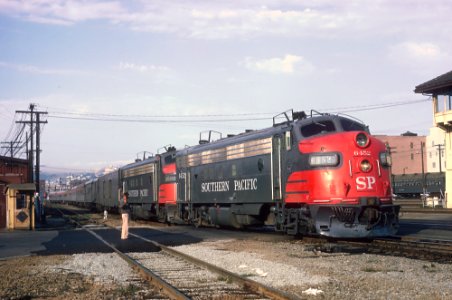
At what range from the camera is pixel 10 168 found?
45312mm

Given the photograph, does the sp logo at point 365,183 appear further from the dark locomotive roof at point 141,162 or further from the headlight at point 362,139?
the dark locomotive roof at point 141,162

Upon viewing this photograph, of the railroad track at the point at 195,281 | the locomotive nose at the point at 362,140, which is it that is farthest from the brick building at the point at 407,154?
the railroad track at the point at 195,281

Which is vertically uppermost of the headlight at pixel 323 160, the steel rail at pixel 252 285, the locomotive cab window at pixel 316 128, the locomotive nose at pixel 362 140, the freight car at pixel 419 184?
the locomotive cab window at pixel 316 128

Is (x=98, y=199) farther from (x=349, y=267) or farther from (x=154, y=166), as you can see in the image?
(x=349, y=267)

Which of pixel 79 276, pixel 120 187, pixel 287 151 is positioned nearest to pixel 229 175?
pixel 287 151

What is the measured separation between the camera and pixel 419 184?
217ft

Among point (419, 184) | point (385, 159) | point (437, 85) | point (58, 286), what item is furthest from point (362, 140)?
point (419, 184)

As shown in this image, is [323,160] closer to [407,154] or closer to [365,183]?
[365,183]

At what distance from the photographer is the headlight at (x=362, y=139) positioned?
14.3 metres

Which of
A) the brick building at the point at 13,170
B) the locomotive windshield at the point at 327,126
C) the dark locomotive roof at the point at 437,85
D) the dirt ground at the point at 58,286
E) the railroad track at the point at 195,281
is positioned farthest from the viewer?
the brick building at the point at 13,170

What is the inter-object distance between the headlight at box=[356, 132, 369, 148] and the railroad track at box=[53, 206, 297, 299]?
18.8 feet

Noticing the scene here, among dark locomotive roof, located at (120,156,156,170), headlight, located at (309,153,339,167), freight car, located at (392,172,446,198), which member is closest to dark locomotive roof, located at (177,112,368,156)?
headlight, located at (309,153,339,167)

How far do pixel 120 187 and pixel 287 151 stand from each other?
81.9ft

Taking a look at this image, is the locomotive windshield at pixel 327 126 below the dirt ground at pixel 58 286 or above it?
above
